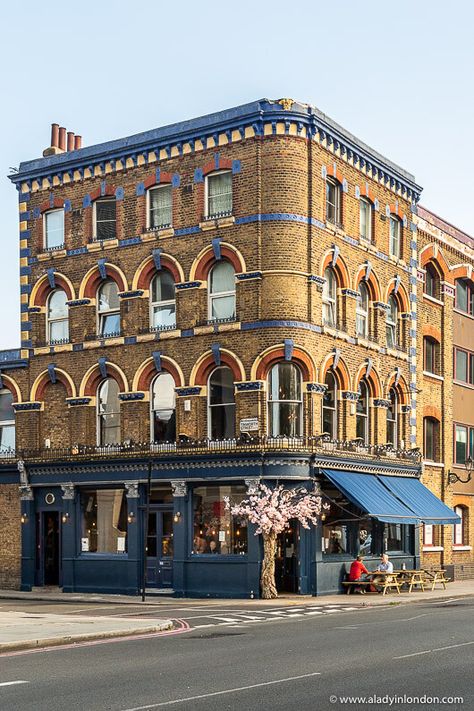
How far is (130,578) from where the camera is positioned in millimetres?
36125

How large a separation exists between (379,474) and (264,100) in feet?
43.2

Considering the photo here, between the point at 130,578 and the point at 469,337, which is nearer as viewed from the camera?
the point at 130,578

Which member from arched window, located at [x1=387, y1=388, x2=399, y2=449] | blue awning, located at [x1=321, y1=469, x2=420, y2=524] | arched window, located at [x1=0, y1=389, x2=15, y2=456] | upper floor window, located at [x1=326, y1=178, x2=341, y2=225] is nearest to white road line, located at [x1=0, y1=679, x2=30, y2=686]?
blue awning, located at [x1=321, y1=469, x2=420, y2=524]

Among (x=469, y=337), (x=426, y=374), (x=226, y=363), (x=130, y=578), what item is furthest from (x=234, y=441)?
(x=469, y=337)

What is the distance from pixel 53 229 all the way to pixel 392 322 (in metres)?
12.9

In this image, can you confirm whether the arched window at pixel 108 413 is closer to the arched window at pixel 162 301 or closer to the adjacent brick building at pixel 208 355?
the adjacent brick building at pixel 208 355

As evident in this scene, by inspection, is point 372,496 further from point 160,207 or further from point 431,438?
point 160,207

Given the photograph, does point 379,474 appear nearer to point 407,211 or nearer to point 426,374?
point 426,374

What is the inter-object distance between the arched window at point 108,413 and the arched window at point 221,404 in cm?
384

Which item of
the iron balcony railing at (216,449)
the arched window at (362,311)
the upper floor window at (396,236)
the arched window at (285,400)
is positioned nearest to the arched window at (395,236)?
the upper floor window at (396,236)

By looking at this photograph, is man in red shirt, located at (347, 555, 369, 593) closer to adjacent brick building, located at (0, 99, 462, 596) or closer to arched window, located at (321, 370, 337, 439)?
adjacent brick building, located at (0, 99, 462, 596)

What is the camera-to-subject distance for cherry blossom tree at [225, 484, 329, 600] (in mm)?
32719

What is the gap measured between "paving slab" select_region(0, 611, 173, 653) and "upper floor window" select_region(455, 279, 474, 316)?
84.7ft

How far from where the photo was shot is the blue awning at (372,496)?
34438 millimetres
